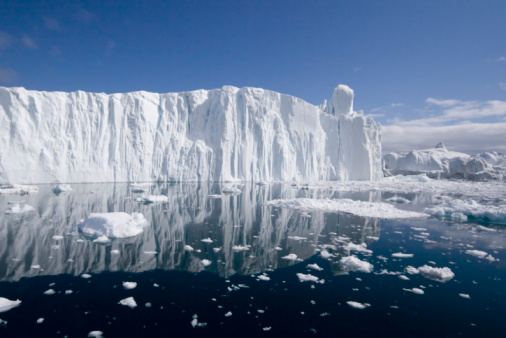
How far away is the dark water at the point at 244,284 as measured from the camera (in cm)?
378

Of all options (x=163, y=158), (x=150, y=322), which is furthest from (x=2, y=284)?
(x=163, y=158)

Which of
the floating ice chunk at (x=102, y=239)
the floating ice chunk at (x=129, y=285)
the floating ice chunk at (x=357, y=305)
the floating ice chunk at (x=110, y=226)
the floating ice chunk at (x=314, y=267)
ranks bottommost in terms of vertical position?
the floating ice chunk at (x=357, y=305)

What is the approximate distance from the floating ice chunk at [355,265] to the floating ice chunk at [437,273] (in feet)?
3.34

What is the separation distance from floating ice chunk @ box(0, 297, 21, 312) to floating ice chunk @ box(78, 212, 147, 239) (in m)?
3.64

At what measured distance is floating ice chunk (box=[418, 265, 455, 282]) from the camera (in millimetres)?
5449

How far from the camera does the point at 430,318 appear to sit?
159 inches

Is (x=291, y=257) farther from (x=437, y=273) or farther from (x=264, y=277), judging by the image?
(x=437, y=273)

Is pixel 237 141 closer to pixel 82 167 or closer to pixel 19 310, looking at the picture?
pixel 82 167

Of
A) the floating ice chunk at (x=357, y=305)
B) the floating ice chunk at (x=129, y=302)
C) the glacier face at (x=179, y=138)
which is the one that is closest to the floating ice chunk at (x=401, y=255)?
the floating ice chunk at (x=357, y=305)

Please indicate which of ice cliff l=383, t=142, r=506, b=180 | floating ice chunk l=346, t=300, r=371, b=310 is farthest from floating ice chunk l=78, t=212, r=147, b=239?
ice cliff l=383, t=142, r=506, b=180

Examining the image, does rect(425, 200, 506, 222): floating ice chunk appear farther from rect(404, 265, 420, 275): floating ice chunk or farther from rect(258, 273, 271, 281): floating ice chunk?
rect(258, 273, 271, 281): floating ice chunk

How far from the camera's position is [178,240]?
7.71m

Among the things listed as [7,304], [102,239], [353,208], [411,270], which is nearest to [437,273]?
[411,270]

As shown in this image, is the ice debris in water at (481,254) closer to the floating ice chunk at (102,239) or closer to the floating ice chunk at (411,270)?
the floating ice chunk at (411,270)
